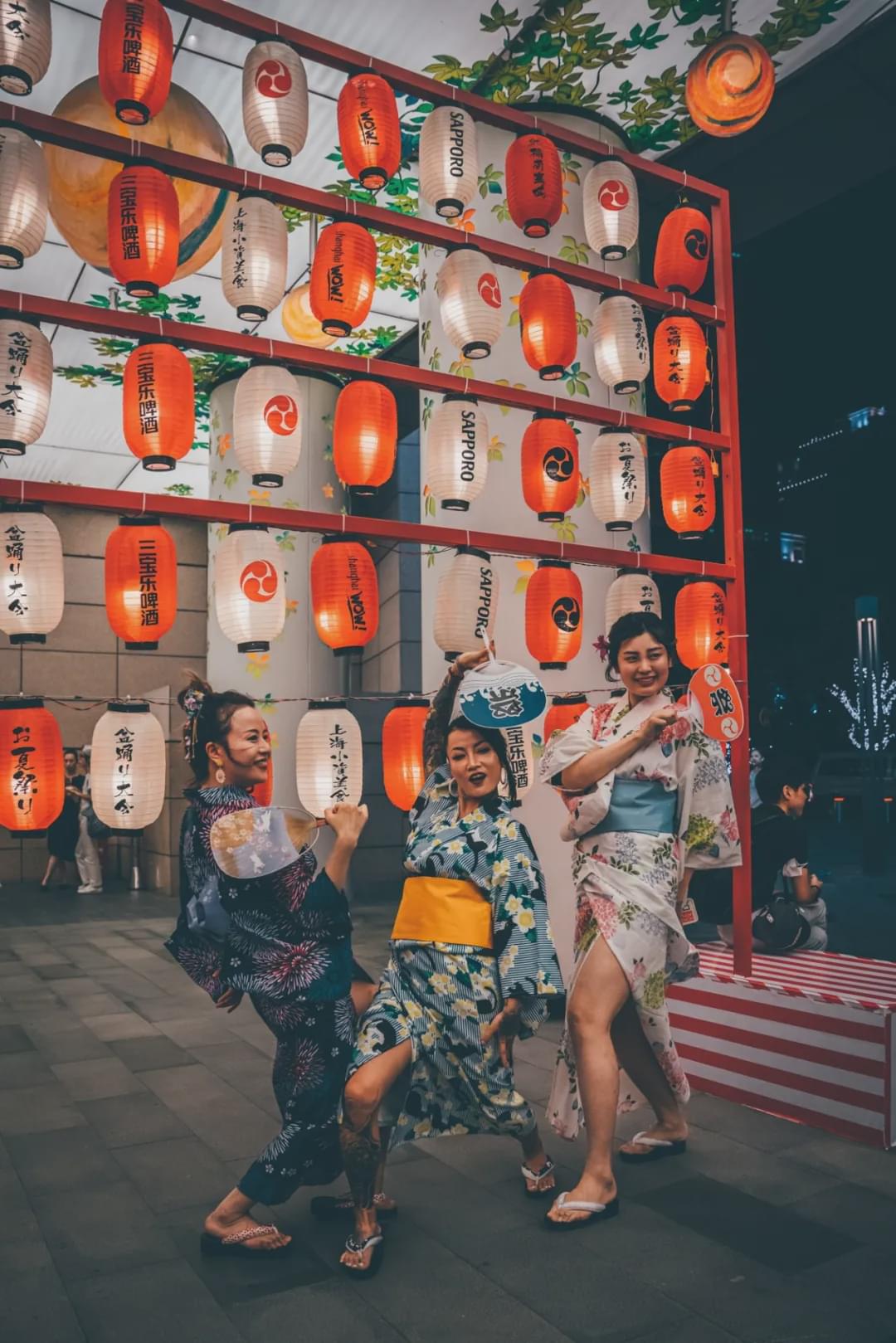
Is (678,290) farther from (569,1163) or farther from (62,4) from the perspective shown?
(569,1163)

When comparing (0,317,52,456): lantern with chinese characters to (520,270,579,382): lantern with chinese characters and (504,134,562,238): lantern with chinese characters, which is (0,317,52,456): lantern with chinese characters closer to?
(520,270,579,382): lantern with chinese characters

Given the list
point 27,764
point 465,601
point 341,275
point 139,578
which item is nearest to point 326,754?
point 465,601

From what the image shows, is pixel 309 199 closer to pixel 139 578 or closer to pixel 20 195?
pixel 20 195

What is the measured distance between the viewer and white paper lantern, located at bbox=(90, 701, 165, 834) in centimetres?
434

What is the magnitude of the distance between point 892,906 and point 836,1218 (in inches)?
277

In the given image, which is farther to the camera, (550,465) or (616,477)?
(616,477)

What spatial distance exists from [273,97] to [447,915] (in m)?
3.85

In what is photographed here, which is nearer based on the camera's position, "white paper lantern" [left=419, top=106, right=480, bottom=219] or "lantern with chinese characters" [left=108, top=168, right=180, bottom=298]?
"lantern with chinese characters" [left=108, top=168, right=180, bottom=298]

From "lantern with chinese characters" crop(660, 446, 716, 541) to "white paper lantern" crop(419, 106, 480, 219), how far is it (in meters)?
1.78

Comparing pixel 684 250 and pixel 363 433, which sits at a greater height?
pixel 684 250

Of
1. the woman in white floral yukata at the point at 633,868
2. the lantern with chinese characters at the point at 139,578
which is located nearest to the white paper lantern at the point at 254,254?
the lantern with chinese characters at the point at 139,578

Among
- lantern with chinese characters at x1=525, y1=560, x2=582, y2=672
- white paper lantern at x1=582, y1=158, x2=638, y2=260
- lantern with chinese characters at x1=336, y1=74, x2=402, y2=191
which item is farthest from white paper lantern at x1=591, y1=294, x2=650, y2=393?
lantern with chinese characters at x1=336, y1=74, x2=402, y2=191

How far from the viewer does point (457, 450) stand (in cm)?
489

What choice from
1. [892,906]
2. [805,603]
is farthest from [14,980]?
[805,603]
